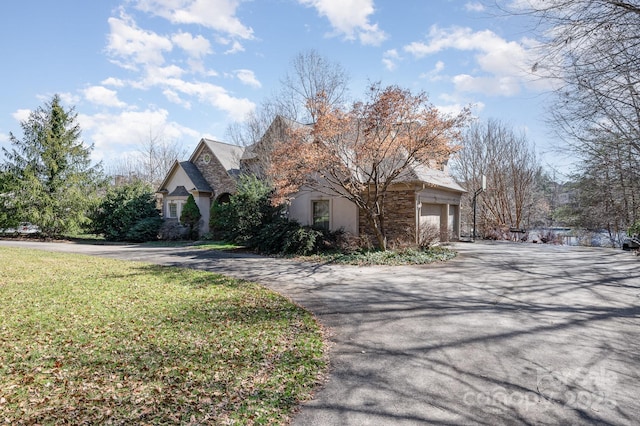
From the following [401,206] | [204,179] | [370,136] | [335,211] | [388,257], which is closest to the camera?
[370,136]

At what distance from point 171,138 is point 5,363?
132ft

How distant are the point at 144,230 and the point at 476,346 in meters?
20.7

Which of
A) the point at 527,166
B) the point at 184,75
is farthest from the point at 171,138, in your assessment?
the point at 527,166

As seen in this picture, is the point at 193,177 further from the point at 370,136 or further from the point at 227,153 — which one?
the point at 370,136

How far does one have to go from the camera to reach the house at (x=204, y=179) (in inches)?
848

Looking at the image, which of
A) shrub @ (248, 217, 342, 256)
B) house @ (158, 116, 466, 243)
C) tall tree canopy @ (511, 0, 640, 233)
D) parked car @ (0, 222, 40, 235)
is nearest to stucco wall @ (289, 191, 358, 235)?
house @ (158, 116, 466, 243)

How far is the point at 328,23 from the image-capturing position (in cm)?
1154

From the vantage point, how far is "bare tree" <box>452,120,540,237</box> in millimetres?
24000

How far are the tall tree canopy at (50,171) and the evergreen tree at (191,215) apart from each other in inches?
256

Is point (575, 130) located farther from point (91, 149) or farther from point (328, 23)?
point (91, 149)

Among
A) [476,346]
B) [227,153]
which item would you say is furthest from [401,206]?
[227,153]

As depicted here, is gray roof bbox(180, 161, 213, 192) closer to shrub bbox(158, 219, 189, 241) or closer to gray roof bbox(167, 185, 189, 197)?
gray roof bbox(167, 185, 189, 197)

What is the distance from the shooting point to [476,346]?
434 centimetres

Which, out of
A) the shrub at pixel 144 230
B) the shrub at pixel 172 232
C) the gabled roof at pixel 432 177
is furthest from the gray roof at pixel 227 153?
the gabled roof at pixel 432 177
